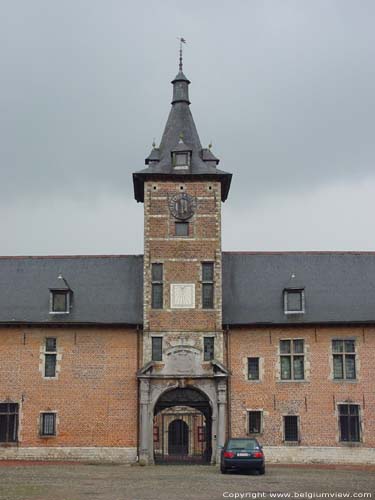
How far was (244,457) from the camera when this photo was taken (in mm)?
22734

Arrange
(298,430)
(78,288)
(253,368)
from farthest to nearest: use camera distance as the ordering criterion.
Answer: (78,288) → (253,368) → (298,430)

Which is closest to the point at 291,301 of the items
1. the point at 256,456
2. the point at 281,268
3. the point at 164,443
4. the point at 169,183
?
the point at 281,268

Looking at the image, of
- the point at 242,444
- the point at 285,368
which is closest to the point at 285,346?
the point at 285,368

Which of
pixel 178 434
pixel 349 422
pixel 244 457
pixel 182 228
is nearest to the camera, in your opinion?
pixel 244 457

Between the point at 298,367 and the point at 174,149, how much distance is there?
34.3 ft

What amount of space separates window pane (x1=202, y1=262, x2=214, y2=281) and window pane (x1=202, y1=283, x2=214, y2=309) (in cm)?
25

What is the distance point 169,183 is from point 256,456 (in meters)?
13.2

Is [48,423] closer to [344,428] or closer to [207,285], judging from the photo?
[207,285]

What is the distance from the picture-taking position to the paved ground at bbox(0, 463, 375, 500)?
1666 cm

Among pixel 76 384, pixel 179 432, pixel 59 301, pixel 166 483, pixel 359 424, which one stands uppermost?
pixel 59 301

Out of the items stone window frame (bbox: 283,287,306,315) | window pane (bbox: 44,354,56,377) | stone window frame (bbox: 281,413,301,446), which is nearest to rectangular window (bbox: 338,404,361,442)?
stone window frame (bbox: 281,413,301,446)

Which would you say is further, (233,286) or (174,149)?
(233,286)

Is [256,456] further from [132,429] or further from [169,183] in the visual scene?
[169,183]

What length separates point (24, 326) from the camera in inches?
1215
